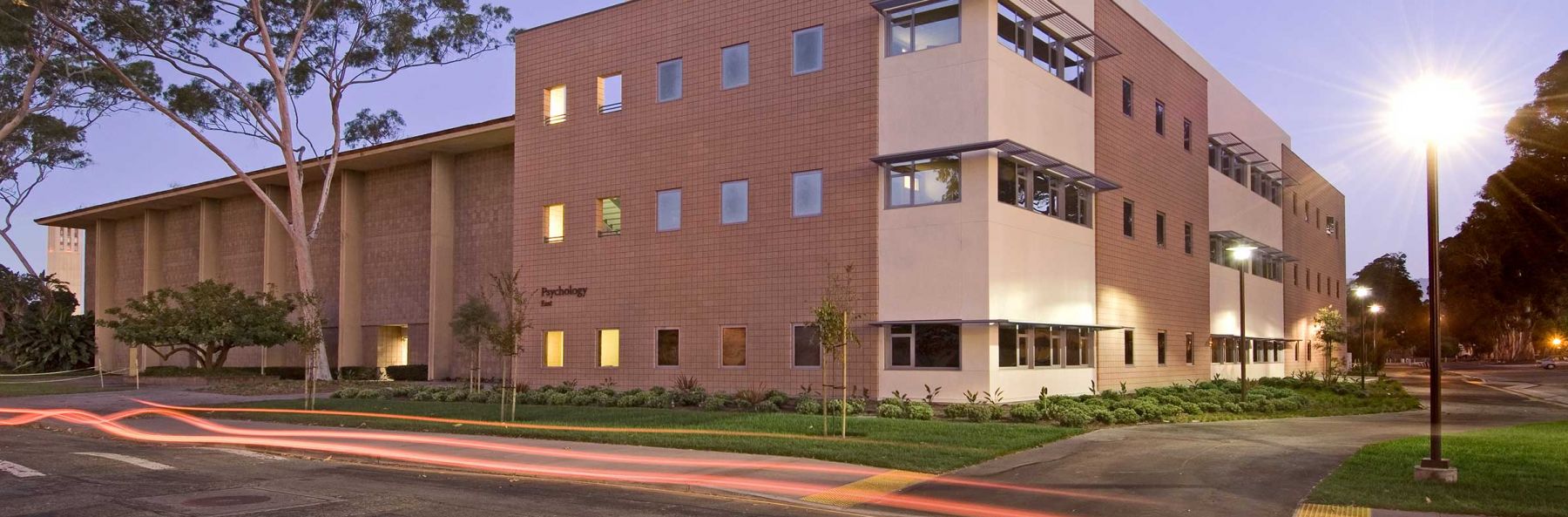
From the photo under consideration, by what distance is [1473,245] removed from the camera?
51531 mm

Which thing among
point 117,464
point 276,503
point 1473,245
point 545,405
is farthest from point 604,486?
point 1473,245

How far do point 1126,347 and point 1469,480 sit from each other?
20.2 m

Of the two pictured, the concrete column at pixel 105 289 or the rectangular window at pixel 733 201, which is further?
the concrete column at pixel 105 289

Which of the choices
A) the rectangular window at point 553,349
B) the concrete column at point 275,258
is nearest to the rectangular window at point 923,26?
the rectangular window at point 553,349

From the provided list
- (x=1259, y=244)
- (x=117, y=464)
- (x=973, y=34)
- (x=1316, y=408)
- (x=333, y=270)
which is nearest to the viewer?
(x=117, y=464)

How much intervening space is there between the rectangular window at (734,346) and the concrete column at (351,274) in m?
25.1

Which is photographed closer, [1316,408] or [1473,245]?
[1316,408]

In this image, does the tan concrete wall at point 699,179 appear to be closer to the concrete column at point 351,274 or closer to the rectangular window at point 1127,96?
the rectangular window at point 1127,96

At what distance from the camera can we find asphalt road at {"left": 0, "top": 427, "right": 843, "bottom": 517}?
38.9 ft

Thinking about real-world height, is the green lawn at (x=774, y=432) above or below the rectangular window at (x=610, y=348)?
below

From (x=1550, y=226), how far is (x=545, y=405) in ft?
129

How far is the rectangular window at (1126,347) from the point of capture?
1323 inches

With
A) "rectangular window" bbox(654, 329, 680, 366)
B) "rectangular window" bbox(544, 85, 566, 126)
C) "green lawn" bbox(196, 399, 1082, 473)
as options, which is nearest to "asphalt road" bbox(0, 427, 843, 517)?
"green lawn" bbox(196, 399, 1082, 473)

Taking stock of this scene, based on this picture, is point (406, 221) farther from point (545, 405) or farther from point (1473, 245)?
point (1473, 245)
